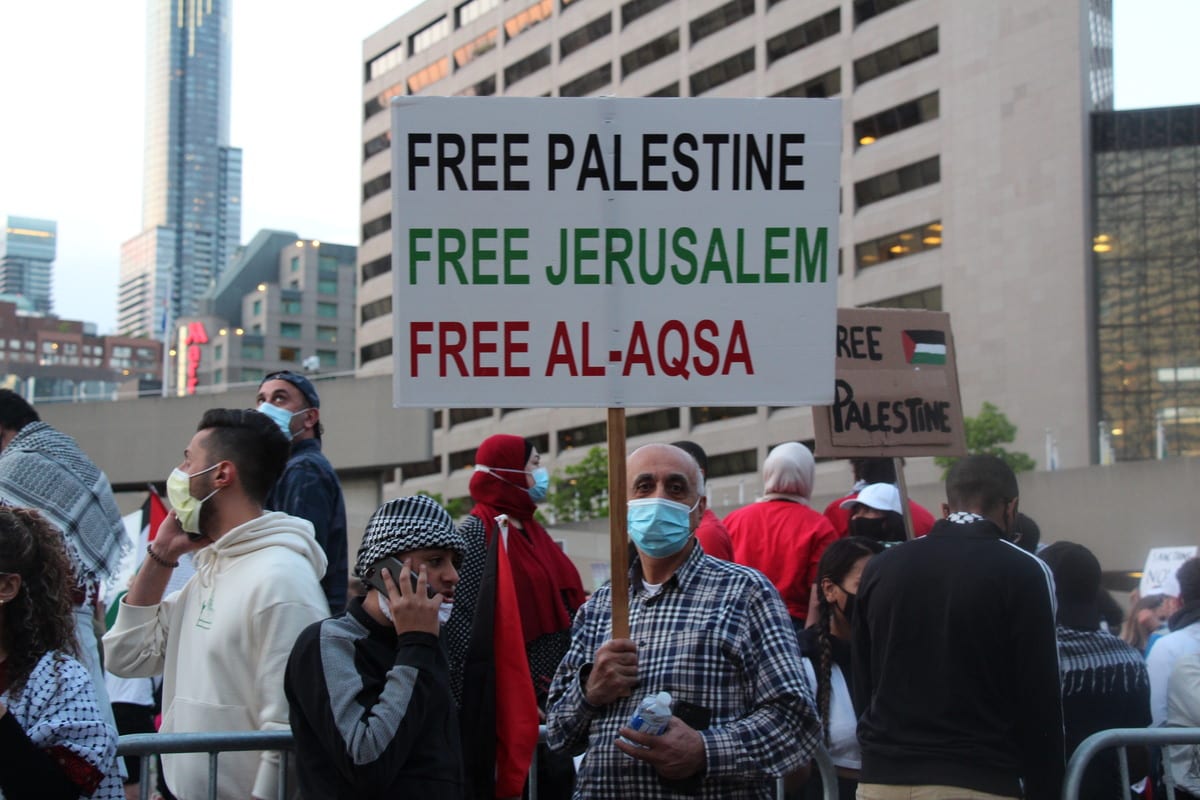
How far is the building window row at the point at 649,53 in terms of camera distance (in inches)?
2916

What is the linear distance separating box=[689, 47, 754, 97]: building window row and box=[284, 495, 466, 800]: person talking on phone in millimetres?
67346

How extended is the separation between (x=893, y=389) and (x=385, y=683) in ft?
12.3

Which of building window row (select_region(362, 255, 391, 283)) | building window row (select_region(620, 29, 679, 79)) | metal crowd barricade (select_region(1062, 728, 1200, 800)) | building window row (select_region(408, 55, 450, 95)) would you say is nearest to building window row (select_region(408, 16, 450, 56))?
building window row (select_region(408, 55, 450, 95))

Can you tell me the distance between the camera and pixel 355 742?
11.6 ft

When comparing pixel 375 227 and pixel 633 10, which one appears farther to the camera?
pixel 375 227

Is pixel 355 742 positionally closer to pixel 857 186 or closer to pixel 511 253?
pixel 511 253

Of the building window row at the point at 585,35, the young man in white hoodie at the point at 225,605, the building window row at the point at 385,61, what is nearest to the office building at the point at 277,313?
the building window row at the point at 385,61

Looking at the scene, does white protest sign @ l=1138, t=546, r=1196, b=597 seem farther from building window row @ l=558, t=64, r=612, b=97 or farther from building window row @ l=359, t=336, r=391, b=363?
building window row @ l=359, t=336, r=391, b=363

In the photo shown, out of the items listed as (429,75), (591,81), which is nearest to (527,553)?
(591,81)

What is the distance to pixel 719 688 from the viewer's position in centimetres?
397

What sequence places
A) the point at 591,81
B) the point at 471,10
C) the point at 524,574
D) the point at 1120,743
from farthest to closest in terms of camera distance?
1. the point at 471,10
2. the point at 591,81
3. the point at 524,574
4. the point at 1120,743

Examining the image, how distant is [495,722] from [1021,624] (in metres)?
1.69

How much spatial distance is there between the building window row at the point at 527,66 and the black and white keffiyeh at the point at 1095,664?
79.2 m

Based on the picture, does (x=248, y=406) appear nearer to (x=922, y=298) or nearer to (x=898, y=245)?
(x=922, y=298)
